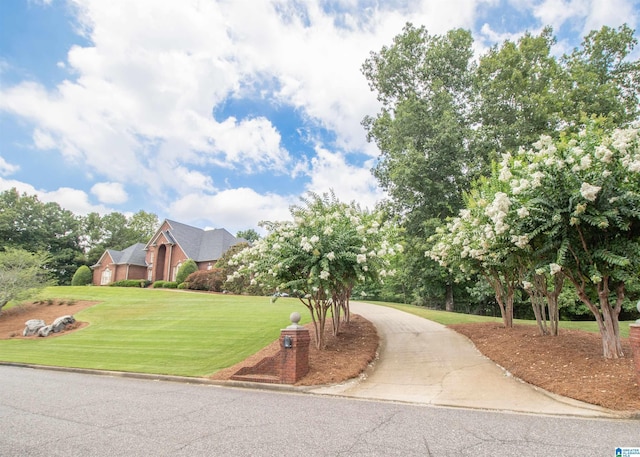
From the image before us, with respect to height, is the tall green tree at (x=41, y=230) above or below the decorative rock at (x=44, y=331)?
above

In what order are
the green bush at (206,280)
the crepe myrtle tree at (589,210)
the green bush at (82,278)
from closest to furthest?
the crepe myrtle tree at (589,210)
the green bush at (206,280)
the green bush at (82,278)

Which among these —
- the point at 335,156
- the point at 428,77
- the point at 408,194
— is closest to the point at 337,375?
the point at 335,156

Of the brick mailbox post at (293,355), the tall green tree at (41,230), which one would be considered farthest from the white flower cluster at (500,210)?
the tall green tree at (41,230)

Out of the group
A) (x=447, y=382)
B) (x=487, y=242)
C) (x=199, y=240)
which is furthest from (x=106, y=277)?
(x=487, y=242)

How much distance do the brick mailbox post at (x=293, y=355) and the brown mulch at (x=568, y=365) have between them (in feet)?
14.6

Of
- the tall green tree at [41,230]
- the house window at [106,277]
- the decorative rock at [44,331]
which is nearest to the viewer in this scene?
the decorative rock at [44,331]

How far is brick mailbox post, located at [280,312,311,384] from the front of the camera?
7.54 m

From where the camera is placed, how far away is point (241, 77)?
13922 mm

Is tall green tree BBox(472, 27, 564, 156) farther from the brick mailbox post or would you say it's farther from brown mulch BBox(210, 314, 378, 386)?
the brick mailbox post

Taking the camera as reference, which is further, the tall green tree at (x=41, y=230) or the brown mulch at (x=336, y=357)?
the tall green tree at (x=41, y=230)

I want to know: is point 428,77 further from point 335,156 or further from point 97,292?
point 97,292

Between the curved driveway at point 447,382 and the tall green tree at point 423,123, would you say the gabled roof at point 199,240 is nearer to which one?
the tall green tree at point 423,123

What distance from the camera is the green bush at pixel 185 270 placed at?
3447 cm

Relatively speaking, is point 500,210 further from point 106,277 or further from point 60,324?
point 106,277
